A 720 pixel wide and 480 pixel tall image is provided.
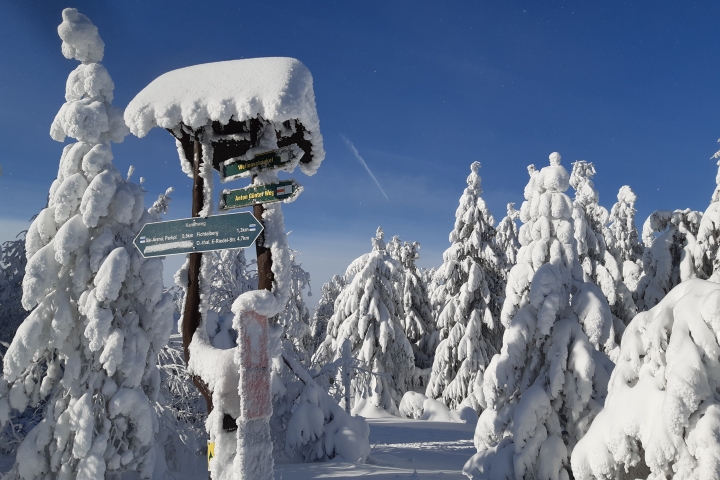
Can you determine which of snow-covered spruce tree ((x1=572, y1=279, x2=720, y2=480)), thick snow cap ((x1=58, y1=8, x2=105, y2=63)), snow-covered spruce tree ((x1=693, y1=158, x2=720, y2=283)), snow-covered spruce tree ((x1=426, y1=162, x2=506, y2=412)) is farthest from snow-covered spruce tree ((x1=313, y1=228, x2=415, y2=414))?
snow-covered spruce tree ((x1=572, y1=279, x2=720, y2=480))

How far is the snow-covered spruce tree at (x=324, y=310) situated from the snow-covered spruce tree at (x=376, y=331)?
1155cm

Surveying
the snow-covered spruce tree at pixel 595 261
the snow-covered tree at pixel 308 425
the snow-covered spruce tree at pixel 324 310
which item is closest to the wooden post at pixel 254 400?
the snow-covered tree at pixel 308 425

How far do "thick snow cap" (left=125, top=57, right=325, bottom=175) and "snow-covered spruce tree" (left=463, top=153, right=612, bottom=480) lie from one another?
8.34 metres

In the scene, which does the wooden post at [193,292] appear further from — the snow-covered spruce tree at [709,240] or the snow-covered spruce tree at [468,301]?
the snow-covered spruce tree at [468,301]

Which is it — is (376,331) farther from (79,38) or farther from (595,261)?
(79,38)

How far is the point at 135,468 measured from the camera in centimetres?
917

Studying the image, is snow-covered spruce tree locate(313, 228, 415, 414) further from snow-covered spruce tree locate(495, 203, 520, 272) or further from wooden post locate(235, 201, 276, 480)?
wooden post locate(235, 201, 276, 480)

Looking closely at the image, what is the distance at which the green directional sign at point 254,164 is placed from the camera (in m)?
5.28

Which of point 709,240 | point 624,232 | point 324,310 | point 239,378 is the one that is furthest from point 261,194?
point 324,310

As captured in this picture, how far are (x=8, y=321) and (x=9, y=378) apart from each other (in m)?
9.38

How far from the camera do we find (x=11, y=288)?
54.3 ft

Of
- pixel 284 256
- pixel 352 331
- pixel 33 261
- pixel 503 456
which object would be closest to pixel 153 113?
pixel 284 256

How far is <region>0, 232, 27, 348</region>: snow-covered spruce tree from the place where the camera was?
16.1 meters

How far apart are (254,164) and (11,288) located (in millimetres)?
15713
